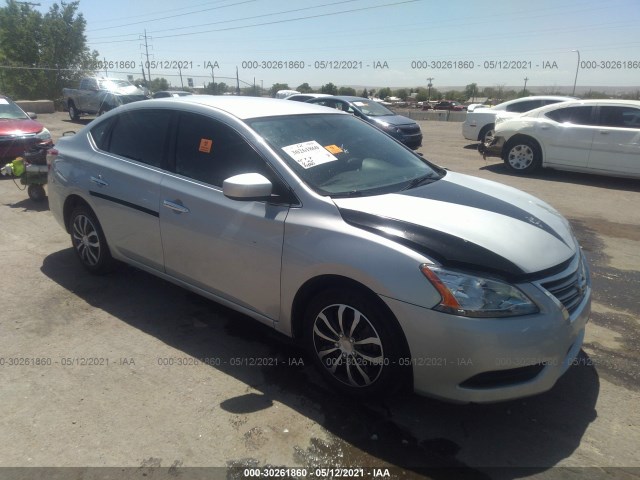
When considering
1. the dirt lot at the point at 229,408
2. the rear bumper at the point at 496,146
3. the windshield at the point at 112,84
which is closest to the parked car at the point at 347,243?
the dirt lot at the point at 229,408

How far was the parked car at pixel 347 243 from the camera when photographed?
2.42 meters

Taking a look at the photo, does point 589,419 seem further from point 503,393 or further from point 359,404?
point 359,404

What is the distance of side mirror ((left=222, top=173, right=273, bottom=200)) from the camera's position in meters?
2.83

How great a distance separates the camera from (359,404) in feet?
9.28

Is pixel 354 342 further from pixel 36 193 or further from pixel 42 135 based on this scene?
pixel 42 135

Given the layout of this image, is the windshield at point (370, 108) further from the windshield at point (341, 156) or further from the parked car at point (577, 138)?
the windshield at point (341, 156)

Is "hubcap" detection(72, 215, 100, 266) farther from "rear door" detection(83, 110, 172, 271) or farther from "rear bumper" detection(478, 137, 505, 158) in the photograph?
"rear bumper" detection(478, 137, 505, 158)

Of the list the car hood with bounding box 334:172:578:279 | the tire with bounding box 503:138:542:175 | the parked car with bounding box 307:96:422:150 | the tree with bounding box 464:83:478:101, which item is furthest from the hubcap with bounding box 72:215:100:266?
the tree with bounding box 464:83:478:101

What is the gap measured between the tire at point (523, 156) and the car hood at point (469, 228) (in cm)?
738

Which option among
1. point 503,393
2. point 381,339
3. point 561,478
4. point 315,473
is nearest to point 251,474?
point 315,473

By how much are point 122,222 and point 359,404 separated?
247cm

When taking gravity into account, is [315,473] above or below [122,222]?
below

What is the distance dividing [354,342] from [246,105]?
2.01m

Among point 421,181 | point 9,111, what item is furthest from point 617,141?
point 9,111
